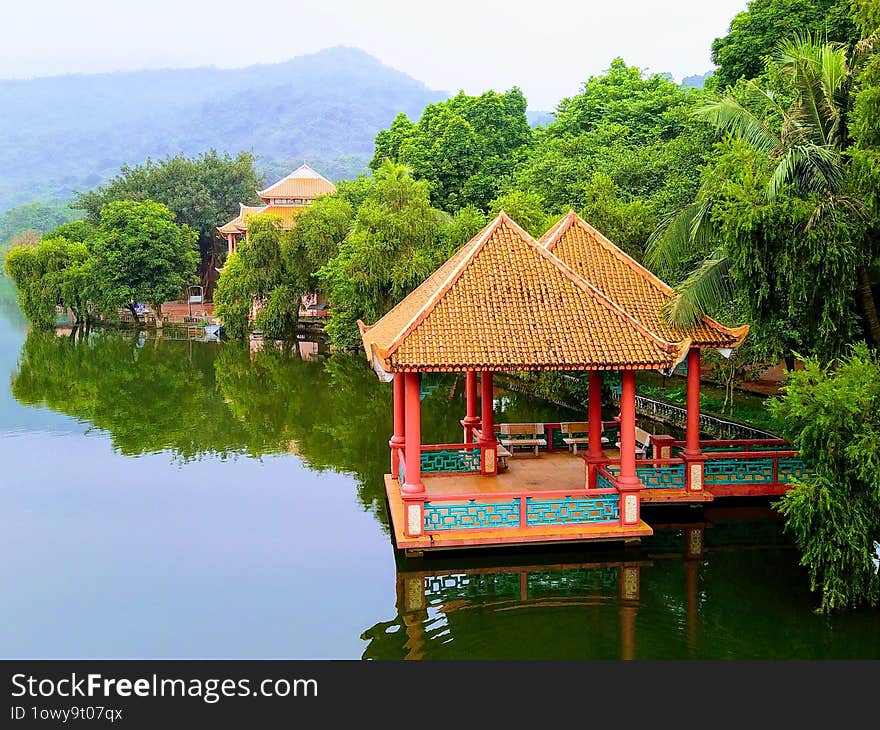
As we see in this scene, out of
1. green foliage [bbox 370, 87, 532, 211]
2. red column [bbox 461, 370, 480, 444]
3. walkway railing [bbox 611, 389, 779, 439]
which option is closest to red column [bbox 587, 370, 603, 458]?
red column [bbox 461, 370, 480, 444]

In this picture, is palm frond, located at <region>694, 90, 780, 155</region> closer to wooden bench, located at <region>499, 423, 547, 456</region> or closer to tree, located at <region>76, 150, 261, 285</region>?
wooden bench, located at <region>499, 423, 547, 456</region>

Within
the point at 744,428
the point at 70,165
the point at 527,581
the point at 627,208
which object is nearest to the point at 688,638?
the point at 527,581

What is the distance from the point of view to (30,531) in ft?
41.7

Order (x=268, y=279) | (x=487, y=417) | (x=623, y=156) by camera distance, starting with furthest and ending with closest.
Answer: (x=268, y=279) < (x=623, y=156) < (x=487, y=417)

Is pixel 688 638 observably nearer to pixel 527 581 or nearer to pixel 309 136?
pixel 527 581

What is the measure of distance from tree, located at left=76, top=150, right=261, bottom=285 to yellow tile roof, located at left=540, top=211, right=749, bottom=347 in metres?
50.7

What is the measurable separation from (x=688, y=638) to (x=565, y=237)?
6424 millimetres

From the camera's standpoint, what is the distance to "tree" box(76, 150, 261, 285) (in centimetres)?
6072

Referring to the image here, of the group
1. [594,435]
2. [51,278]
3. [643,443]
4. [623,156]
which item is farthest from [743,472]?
[51,278]

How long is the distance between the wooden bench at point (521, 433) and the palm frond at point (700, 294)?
328 cm

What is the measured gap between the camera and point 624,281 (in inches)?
496

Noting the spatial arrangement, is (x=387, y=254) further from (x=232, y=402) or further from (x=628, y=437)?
(x=628, y=437)

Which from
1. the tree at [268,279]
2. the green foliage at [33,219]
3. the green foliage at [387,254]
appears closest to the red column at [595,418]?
the green foliage at [387,254]

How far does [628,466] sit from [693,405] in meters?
2.23
